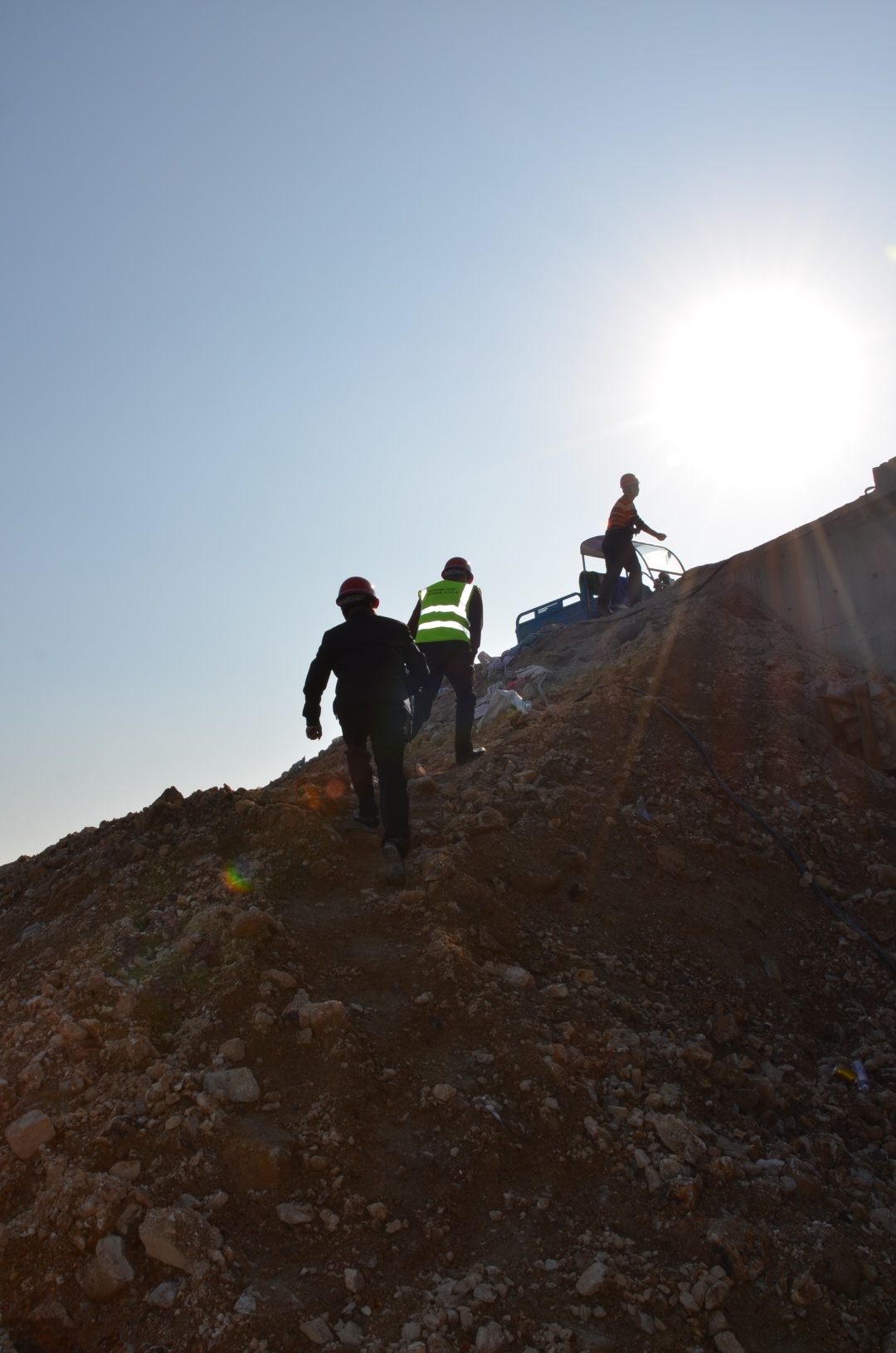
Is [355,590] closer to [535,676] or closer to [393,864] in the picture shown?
[393,864]

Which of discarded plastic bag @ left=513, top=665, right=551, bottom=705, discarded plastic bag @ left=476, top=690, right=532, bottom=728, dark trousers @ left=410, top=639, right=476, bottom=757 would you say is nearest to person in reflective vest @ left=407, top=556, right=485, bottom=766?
dark trousers @ left=410, top=639, right=476, bottom=757

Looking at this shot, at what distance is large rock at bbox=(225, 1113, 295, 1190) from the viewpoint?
116 inches

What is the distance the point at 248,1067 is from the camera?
3.38 m

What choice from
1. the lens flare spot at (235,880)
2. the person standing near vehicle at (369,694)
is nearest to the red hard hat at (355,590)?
the person standing near vehicle at (369,694)

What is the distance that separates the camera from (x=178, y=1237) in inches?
106

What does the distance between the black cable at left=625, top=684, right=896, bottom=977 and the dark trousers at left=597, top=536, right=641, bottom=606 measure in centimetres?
405

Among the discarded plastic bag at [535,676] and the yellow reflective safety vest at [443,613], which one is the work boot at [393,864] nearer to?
the yellow reflective safety vest at [443,613]

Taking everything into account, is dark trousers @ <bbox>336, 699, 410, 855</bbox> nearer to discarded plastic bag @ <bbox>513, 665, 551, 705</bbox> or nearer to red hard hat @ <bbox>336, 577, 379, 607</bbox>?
red hard hat @ <bbox>336, 577, 379, 607</bbox>

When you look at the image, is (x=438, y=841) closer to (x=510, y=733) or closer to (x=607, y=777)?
(x=607, y=777)

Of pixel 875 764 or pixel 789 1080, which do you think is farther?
pixel 875 764

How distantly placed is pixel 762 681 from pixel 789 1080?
4341 millimetres

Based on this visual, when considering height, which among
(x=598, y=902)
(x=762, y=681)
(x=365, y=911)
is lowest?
(x=598, y=902)

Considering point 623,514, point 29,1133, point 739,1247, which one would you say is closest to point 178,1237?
point 29,1133

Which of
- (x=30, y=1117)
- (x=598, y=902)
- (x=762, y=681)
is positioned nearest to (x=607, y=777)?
(x=598, y=902)
